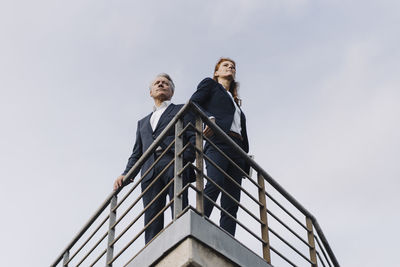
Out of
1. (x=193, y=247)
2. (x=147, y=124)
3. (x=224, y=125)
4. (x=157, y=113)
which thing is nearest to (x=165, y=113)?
(x=157, y=113)

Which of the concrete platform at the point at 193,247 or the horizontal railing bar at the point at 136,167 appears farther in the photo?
the horizontal railing bar at the point at 136,167

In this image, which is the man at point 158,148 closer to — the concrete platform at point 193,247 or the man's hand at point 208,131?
the man's hand at point 208,131

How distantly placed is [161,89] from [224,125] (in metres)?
0.95

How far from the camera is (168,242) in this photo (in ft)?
16.3

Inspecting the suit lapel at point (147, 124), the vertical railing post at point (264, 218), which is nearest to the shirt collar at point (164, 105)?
the suit lapel at point (147, 124)

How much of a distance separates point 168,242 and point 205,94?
2.19 meters

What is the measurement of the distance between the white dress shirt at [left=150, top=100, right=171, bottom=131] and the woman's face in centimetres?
65

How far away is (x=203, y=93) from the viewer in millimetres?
6719

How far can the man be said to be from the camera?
622cm

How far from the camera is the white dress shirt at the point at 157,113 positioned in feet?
22.8

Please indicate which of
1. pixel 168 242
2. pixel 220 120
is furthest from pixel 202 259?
pixel 220 120

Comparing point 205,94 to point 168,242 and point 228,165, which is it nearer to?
point 228,165

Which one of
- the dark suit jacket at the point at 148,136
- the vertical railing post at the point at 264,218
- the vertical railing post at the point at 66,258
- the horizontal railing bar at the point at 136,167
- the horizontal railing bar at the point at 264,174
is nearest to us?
the horizontal railing bar at the point at 136,167

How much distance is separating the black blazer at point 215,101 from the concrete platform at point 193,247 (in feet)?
5.54
